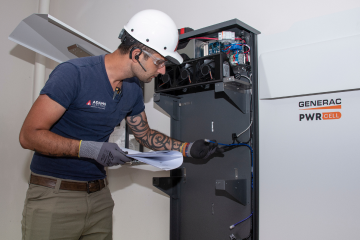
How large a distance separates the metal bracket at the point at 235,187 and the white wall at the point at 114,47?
71 cm

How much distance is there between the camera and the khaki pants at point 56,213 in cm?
127

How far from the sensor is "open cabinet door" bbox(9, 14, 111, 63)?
165 cm

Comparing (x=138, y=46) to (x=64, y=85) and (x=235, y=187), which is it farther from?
(x=235, y=187)

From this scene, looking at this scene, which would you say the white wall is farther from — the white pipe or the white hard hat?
the white hard hat

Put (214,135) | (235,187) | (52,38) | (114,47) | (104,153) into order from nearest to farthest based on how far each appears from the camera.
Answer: (104,153) < (235,187) < (214,135) < (52,38) < (114,47)

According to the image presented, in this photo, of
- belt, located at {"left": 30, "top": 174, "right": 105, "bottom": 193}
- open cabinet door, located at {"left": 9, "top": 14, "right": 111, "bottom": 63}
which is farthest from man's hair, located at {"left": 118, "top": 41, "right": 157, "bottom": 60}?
belt, located at {"left": 30, "top": 174, "right": 105, "bottom": 193}

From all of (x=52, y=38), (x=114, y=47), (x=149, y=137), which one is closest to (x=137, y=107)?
(x=149, y=137)

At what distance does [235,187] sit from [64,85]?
947 millimetres

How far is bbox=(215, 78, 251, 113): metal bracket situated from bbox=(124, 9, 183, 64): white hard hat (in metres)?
0.32

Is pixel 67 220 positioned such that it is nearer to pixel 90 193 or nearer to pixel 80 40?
pixel 90 193

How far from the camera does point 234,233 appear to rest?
5.09ft

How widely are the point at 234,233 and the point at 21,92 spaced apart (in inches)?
91.9

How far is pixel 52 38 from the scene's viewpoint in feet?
6.03

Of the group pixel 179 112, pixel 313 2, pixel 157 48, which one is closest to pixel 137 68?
pixel 157 48
